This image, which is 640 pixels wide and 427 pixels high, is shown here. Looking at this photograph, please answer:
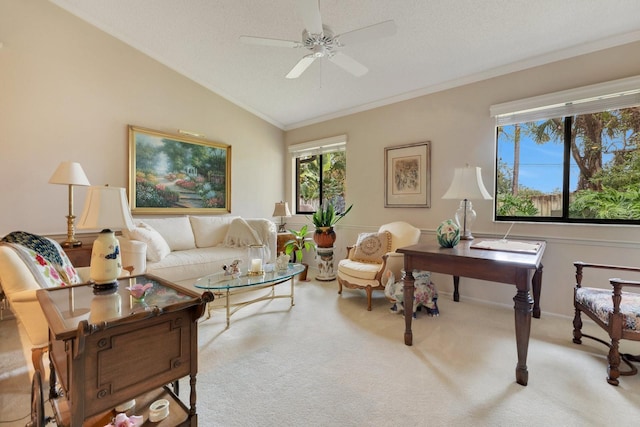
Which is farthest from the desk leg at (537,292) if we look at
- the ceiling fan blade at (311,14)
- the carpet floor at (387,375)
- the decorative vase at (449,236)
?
the ceiling fan blade at (311,14)

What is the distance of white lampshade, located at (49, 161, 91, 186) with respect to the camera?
9.24 feet

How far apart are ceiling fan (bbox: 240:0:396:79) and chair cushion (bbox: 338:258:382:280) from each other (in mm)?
1988

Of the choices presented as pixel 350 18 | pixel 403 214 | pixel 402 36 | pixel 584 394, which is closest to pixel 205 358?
pixel 584 394

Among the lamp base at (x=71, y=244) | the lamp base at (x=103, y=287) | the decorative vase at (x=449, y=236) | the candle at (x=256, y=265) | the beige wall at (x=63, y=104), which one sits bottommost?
the candle at (x=256, y=265)

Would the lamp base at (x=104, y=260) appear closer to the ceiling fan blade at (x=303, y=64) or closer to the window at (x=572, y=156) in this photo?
the ceiling fan blade at (x=303, y=64)

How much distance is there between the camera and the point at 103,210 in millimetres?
1504

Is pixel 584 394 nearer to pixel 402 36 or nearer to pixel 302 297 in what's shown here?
pixel 302 297

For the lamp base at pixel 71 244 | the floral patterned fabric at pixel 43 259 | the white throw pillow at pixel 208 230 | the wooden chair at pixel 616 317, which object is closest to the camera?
the floral patterned fabric at pixel 43 259

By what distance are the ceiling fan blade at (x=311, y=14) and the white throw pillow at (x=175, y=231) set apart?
291 centimetres

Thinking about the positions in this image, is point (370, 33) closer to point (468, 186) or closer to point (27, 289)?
point (468, 186)

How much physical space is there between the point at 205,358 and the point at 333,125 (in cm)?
377

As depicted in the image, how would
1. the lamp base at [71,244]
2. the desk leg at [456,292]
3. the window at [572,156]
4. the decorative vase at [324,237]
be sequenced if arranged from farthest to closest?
the decorative vase at [324,237] → the desk leg at [456,292] → the lamp base at [71,244] → the window at [572,156]

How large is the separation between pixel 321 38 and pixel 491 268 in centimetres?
211

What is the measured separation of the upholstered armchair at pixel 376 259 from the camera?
3.07m
